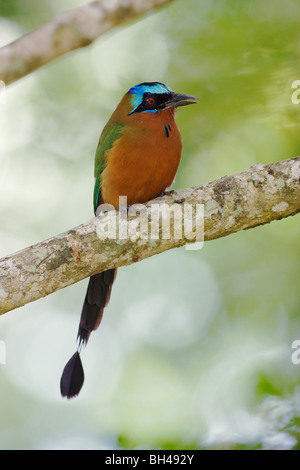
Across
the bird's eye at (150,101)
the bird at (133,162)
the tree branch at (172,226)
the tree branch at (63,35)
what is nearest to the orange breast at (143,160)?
the bird at (133,162)

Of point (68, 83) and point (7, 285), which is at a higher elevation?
point (68, 83)

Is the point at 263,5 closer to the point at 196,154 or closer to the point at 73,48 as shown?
the point at 196,154

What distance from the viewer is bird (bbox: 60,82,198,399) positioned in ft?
13.0

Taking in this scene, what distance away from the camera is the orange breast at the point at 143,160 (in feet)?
13.0

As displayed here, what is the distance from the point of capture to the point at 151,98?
13.8ft

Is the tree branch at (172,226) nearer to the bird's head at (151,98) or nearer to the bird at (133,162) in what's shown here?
the bird at (133,162)

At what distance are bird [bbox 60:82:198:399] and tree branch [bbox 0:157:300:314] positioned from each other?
1.84 ft

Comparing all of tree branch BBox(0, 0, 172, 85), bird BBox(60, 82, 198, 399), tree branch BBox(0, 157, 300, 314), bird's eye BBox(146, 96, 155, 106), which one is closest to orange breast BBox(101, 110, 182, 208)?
bird BBox(60, 82, 198, 399)

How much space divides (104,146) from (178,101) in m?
0.62

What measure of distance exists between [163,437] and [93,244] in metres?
1.81

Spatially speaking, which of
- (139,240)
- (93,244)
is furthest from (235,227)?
(93,244)

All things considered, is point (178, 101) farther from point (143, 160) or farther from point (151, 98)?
point (143, 160)

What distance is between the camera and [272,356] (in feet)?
15.0

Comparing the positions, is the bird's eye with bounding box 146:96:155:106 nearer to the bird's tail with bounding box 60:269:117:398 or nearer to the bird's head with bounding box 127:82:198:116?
the bird's head with bounding box 127:82:198:116
